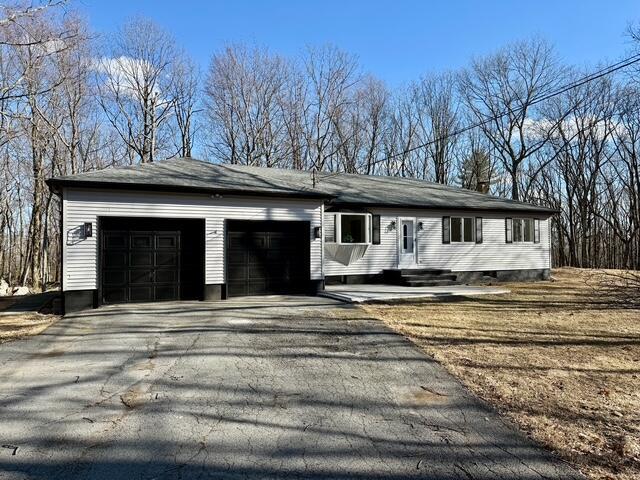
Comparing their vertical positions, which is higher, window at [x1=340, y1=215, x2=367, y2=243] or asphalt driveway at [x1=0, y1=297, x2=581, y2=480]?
window at [x1=340, y1=215, x2=367, y2=243]

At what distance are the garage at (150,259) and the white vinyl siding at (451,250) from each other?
466 centimetres

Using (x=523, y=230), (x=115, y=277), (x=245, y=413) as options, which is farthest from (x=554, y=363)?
(x=523, y=230)

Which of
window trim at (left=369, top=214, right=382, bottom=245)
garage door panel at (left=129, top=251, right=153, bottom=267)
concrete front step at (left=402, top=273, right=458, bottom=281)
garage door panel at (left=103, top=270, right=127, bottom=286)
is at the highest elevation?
window trim at (left=369, top=214, right=382, bottom=245)

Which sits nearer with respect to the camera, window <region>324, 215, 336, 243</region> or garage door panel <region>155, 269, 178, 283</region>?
garage door panel <region>155, 269, 178, 283</region>

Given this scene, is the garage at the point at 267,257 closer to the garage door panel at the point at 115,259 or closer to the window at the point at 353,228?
the window at the point at 353,228

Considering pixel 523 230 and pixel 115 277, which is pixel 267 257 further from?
A: pixel 523 230

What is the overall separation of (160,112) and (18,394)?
25.0 metres

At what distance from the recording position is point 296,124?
2923cm

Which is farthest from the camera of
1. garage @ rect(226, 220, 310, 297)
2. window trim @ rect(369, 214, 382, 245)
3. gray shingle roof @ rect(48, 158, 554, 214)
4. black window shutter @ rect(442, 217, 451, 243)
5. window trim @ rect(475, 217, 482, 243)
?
window trim @ rect(475, 217, 482, 243)

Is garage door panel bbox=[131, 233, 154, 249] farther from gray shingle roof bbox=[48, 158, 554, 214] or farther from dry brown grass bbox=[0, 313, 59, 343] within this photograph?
dry brown grass bbox=[0, 313, 59, 343]

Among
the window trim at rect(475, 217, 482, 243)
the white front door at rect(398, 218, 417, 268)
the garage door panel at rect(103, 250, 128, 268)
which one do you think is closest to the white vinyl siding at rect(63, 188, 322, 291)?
the garage door panel at rect(103, 250, 128, 268)

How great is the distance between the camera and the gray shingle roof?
447 inches

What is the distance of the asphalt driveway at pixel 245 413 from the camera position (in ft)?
10.4

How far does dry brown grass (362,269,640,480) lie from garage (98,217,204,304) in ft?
16.5
